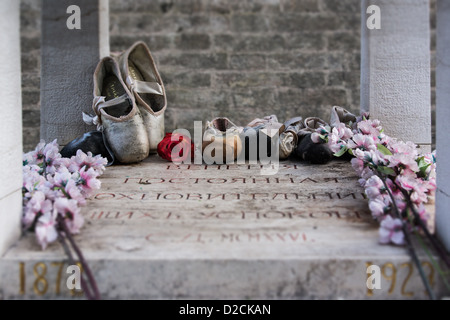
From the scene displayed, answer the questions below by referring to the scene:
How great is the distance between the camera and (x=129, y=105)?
9.06 feet

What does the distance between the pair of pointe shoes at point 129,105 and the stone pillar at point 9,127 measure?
2.85ft

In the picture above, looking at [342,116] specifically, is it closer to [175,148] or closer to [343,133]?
[343,133]

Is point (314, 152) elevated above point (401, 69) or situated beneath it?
situated beneath

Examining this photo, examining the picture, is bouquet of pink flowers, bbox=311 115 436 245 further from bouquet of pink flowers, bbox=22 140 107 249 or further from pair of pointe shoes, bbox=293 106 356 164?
bouquet of pink flowers, bbox=22 140 107 249

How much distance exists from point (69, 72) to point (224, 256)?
1921 millimetres

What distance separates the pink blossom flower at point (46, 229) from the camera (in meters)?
1.51

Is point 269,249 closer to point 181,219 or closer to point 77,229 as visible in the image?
point 181,219

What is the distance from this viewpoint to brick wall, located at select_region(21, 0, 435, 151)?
5047mm

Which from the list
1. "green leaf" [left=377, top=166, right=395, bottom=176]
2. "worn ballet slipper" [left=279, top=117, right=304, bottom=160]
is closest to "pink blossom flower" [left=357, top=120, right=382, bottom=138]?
"worn ballet slipper" [left=279, top=117, right=304, bottom=160]

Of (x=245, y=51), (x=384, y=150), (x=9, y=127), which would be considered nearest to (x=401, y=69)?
(x=384, y=150)

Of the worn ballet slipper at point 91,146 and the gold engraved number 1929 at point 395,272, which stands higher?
the worn ballet slipper at point 91,146

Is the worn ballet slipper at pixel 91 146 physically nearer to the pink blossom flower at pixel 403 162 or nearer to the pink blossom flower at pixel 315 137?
the pink blossom flower at pixel 315 137

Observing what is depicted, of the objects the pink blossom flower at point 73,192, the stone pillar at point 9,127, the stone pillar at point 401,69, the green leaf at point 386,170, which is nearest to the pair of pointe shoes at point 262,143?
the stone pillar at point 401,69
